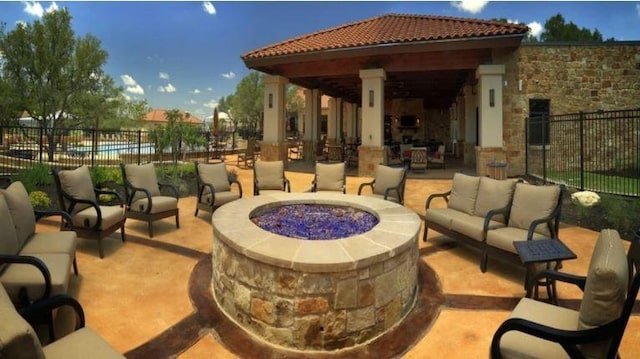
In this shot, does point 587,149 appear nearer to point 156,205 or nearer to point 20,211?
point 156,205

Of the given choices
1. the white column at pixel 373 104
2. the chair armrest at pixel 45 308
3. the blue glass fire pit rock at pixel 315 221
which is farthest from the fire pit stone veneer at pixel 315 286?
the white column at pixel 373 104

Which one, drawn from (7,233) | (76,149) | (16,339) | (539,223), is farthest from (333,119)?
(16,339)

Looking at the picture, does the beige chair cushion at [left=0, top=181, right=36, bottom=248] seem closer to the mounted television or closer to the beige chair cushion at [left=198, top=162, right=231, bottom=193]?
the beige chair cushion at [left=198, top=162, right=231, bottom=193]

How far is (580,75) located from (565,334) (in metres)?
13.4

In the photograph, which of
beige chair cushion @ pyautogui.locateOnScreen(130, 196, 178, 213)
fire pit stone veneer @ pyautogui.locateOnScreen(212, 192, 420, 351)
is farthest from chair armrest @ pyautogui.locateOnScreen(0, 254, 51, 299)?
beige chair cushion @ pyautogui.locateOnScreen(130, 196, 178, 213)

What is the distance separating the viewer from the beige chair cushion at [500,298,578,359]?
1979mm

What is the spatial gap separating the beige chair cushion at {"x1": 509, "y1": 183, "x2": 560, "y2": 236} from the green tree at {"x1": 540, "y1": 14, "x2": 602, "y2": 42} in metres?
22.4

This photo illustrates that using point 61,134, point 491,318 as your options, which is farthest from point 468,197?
point 61,134

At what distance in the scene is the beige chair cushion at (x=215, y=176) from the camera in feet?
21.4

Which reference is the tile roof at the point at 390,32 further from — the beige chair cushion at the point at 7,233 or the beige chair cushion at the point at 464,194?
the beige chair cushion at the point at 7,233

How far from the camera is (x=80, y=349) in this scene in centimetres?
187

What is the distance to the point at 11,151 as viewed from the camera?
34.9 ft

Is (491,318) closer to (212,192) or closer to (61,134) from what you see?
(212,192)

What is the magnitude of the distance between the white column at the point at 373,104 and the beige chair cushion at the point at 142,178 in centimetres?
675
